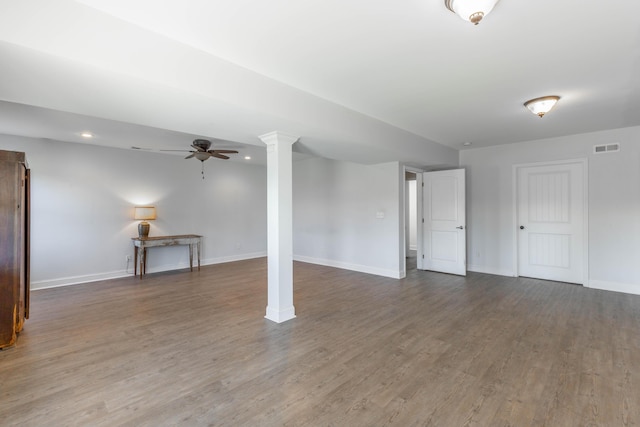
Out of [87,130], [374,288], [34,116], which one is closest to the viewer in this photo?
[34,116]

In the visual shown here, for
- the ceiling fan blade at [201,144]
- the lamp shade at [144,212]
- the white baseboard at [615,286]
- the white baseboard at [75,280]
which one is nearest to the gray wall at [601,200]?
the white baseboard at [615,286]

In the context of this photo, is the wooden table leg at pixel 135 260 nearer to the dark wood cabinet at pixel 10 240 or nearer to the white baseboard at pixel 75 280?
the white baseboard at pixel 75 280

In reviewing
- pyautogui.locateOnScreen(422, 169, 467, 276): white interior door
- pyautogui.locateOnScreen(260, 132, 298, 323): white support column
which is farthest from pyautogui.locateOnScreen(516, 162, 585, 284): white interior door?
pyautogui.locateOnScreen(260, 132, 298, 323): white support column

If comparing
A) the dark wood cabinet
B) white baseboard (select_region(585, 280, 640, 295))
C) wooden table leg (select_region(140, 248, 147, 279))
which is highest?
the dark wood cabinet

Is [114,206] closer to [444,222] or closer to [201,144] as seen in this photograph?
[201,144]

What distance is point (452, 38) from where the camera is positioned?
221 cm

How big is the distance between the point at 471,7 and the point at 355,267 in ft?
16.7

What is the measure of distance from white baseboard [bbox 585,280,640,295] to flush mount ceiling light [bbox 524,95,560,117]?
325cm

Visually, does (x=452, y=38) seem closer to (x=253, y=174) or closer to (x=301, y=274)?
(x=301, y=274)

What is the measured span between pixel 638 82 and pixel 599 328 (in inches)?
99.8

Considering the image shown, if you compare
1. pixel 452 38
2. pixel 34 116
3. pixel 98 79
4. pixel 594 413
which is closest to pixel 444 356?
pixel 594 413

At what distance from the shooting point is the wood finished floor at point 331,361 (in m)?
1.95

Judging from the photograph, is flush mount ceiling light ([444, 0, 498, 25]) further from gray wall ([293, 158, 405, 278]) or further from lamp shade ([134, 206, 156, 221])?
lamp shade ([134, 206, 156, 221])

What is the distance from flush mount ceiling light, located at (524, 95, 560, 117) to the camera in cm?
327
